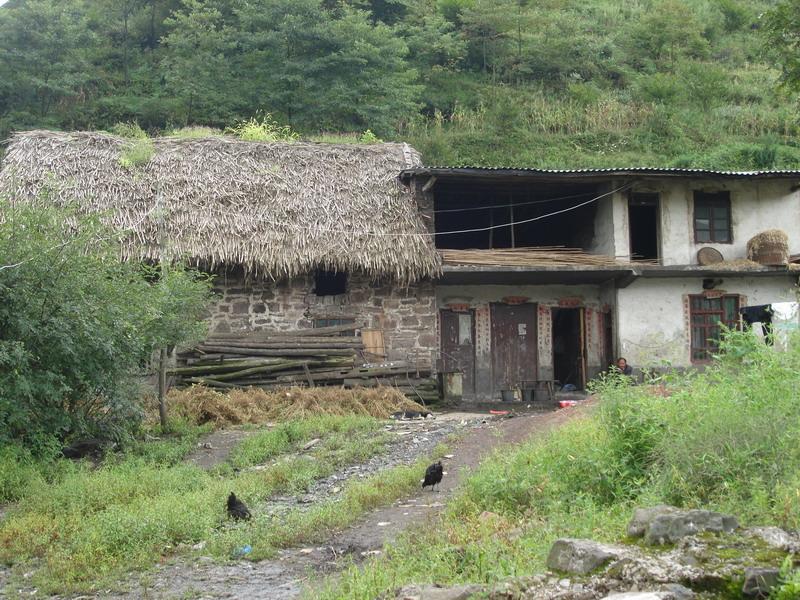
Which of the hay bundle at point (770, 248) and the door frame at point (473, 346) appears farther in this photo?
the door frame at point (473, 346)

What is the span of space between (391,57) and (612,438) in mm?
23289

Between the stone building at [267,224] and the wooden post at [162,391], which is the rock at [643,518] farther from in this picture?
the stone building at [267,224]

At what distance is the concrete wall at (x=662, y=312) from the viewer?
18.2 metres

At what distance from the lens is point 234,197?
1738cm

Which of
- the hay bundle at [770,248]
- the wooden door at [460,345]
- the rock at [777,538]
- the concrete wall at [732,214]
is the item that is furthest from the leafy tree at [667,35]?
the rock at [777,538]

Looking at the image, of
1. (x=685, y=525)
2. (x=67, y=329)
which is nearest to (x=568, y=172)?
(x=67, y=329)

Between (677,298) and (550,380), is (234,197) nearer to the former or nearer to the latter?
(550,380)

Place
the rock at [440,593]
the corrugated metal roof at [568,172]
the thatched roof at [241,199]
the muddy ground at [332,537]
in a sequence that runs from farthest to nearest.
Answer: the corrugated metal roof at [568,172]
the thatched roof at [241,199]
the muddy ground at [332,537]
the rock at [440,593]

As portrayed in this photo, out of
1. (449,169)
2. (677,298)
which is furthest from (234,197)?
(677,298)

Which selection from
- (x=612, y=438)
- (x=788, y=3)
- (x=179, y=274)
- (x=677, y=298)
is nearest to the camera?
(x=612, y=438)

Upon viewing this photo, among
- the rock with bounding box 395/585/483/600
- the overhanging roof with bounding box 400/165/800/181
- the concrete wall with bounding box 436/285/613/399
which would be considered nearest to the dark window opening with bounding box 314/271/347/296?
the concrete wall with bounding box 436/285/613/399

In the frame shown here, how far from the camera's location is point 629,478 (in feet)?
22.8

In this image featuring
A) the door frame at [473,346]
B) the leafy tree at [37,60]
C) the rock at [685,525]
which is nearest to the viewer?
the rock at [685,525]

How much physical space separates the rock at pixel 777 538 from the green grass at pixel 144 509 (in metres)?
3.93
